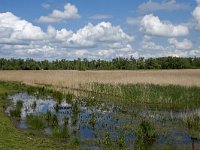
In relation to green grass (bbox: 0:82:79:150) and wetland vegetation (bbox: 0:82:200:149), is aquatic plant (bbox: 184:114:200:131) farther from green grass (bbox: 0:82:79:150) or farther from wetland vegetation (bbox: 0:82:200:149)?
green grass (bbox: 0:82:79:150)

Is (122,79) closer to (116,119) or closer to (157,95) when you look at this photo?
(157,95)

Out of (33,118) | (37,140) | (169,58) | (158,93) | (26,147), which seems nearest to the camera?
(26,147)

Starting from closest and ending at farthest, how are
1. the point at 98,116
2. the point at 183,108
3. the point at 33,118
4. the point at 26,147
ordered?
the point at 26,147
the point at 33,118
the point at 98,116
the point at 183,108

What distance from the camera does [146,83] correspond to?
31.8m

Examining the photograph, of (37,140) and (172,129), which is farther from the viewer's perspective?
(172,129)

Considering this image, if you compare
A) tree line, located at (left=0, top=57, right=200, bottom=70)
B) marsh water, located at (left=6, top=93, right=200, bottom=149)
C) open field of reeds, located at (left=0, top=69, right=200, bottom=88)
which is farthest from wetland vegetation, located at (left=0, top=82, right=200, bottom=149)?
tree line, located at (left=0, top=57, right=200, bottom=70)

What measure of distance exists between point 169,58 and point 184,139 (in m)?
85.8

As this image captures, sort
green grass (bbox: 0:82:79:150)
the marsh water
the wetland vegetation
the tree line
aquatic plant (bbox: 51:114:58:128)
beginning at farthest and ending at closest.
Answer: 1. the tree line
2. aquatic plant (bbox: 51:114:58:128)
3. the marsh water
4. the wetland vegetation
5. green grass (bbox: 0:82:79:150)

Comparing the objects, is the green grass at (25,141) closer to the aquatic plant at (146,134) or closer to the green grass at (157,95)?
the aquatic plant at (146,134)

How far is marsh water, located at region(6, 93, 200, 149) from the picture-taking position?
13539 millimetres

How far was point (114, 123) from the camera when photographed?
55.9 ft

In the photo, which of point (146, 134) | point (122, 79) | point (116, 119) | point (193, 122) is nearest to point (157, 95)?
point (116, 119)

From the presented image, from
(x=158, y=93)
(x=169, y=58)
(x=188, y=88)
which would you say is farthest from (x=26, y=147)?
(x=169, y=58)

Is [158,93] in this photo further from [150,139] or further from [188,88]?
[150,139]
